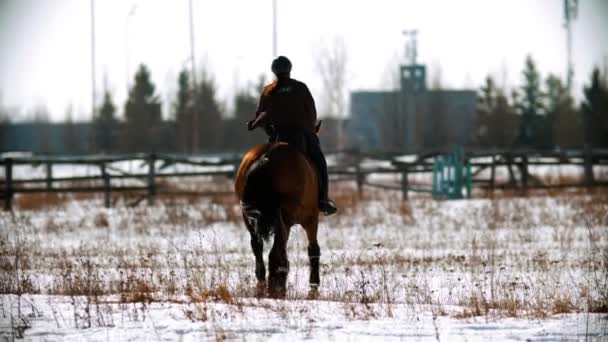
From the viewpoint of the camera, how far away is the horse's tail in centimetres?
964

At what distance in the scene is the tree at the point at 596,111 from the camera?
2527 inches

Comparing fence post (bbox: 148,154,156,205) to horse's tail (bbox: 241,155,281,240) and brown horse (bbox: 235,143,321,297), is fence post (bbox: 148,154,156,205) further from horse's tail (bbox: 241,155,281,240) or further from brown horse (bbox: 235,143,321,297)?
horse's tail (bbox: 241,155,281,240)

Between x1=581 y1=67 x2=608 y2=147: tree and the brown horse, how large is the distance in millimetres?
56689

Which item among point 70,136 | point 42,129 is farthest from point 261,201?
point 42,129

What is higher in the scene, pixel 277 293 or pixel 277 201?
pixel 277 201

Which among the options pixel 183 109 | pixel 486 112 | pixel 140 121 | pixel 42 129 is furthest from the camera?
pixel 42 129

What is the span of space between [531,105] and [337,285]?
73.1 meters

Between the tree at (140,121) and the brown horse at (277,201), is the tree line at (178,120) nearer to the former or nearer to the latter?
the tree at (140,121)

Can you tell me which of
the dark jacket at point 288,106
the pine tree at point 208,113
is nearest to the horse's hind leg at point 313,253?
the dark jacket at point 288,106

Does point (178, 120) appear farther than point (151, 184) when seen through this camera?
Yes

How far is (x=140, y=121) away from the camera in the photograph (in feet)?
240

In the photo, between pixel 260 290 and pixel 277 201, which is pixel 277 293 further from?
pixel 277 201

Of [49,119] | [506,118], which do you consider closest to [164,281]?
[506,118]

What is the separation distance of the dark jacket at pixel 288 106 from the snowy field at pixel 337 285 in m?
1.62
